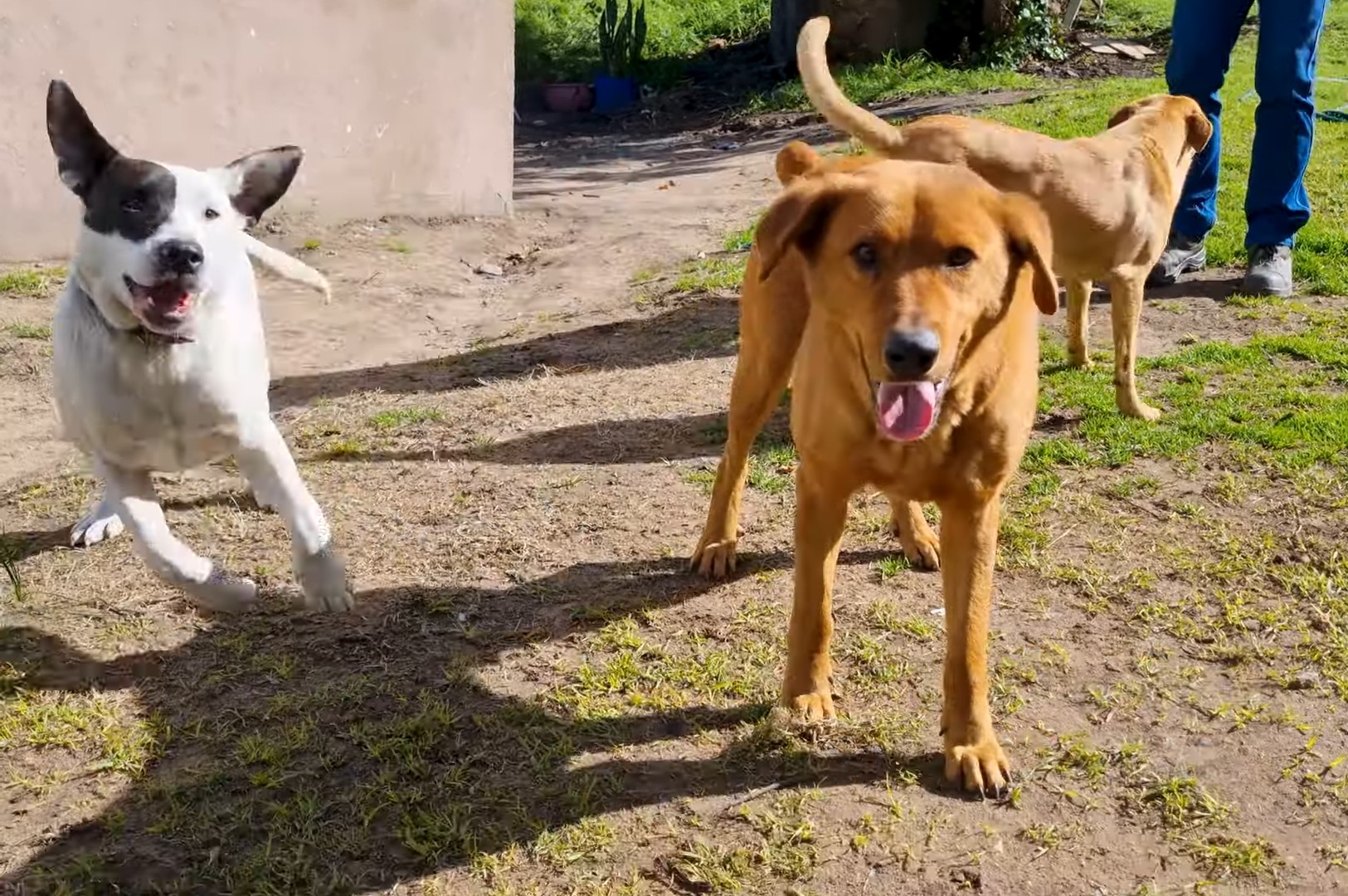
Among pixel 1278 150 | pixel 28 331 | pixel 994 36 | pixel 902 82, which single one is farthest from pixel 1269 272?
pixel 994 36

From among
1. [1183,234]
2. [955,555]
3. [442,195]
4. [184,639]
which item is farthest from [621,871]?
[442,195]

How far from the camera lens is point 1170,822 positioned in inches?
101

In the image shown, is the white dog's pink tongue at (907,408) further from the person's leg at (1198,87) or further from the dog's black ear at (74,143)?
the person's leg at (1198,87)

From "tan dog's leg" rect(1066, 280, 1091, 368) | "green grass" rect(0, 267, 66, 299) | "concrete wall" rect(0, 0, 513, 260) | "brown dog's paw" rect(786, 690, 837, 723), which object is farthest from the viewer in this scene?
"concrete wall" rect(0, 0, 513, 260)

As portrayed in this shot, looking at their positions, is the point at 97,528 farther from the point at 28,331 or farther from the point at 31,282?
the point at 31,282

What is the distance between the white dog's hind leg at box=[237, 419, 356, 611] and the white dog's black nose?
509 millimetres

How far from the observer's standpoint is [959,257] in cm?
234

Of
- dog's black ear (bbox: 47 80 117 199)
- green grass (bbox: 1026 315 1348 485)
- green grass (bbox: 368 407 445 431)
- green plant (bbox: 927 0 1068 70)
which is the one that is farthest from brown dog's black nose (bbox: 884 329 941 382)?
green plant (bbox: 927 0 1068 70)

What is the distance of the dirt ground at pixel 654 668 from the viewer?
2518 millimetres

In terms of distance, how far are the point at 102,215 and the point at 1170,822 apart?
2.81m

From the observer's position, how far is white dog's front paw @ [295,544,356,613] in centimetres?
320

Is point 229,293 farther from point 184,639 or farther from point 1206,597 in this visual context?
point 1206,597

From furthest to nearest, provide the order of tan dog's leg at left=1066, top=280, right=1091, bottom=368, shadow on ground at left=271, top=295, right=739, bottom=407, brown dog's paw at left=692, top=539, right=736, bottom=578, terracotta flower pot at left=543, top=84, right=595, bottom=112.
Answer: terracotta flower pot at left=543, top=84, right=595, bottom=112
shadow on ground at left=271, top=295, right=739, bottom=407
tan dog's leg at left=1066, top=280, right=1091, bottom=368
brown dog's paw at left=692, top=539, right=736, bottom=578

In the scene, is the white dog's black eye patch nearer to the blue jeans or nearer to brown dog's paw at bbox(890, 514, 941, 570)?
brown dog's paw at bbox(890, 514, 941, 570)
